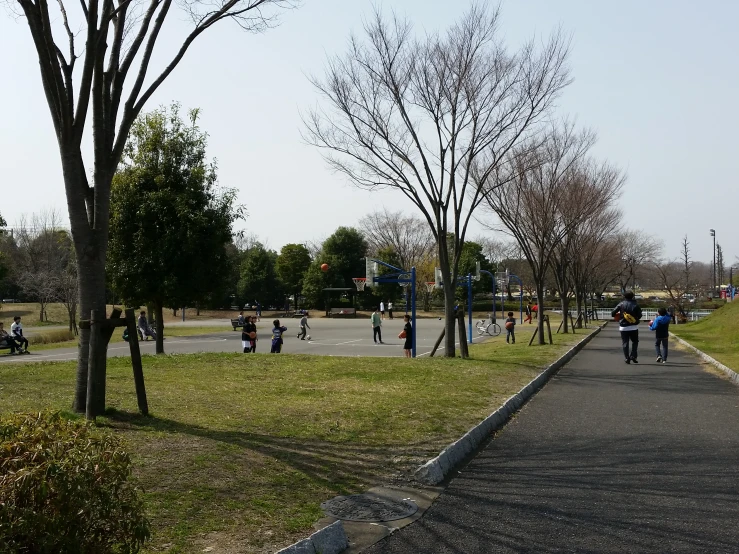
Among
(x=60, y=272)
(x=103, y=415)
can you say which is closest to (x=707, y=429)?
(x=103, y=415)

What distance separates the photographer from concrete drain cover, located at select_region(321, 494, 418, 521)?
211 inches

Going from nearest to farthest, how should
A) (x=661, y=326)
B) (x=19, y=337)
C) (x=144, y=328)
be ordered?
(x=661, y=326) < (x=19, y=337) < (x=144, y=328)

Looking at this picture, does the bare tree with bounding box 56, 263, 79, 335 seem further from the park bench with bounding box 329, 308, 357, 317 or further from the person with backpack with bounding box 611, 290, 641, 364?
the park bench with bounding box 329, 308, 357, 317

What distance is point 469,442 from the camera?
8.00 m

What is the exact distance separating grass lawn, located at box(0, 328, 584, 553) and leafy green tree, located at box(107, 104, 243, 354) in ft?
24.7

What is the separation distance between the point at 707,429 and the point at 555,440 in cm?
223

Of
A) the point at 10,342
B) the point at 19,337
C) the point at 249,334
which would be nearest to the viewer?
the point at 249,334

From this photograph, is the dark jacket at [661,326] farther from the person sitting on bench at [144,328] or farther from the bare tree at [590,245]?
the person sitting on bench at [144,328]

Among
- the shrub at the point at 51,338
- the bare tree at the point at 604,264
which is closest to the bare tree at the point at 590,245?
the bare tree at the point at 604,264

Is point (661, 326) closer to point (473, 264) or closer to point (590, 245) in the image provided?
point (590, 245)

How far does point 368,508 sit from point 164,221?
1837 centimetres

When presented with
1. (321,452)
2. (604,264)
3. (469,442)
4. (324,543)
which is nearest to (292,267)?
(604,264)

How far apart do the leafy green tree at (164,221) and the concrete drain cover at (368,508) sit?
691 inches

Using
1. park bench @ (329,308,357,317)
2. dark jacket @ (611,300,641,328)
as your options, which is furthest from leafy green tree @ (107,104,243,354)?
park bench @ (329,308,357,317)
